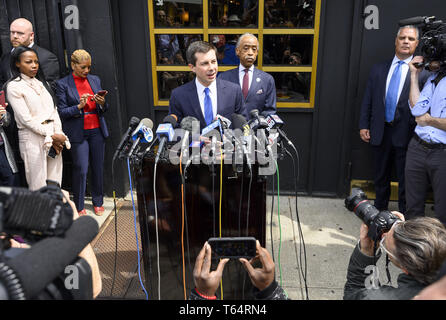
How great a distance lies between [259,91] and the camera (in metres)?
3.99

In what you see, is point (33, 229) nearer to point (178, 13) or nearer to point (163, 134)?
point (163, 134)

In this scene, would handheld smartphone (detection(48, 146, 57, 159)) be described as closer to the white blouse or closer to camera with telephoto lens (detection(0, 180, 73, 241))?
the white blouse

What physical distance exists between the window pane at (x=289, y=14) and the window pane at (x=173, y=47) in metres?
0.84

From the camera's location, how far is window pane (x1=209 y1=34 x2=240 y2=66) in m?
4.36

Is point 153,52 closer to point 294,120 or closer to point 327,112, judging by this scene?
point 294,120

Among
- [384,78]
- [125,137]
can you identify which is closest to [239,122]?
[125,137]

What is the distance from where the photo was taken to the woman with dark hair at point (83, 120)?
13.0 feet

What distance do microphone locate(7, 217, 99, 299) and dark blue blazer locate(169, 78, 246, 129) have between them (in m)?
2.13

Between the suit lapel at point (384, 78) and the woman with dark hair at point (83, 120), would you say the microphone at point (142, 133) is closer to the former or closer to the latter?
the woman with dark hair at point (83, 120)

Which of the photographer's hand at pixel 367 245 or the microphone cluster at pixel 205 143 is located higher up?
the microphone cluster at pixel 205 143

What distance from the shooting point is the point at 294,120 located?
4590 mm

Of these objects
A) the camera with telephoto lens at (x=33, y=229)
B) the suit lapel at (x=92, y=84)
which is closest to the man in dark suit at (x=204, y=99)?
the suit lapel at (x=92, y=84)

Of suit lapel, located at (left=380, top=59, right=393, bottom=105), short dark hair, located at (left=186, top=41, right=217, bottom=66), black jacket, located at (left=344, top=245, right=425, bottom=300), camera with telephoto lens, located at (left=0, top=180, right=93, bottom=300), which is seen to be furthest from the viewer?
suit lapel, located at (left=380, top=59, right=393, bottom=105)

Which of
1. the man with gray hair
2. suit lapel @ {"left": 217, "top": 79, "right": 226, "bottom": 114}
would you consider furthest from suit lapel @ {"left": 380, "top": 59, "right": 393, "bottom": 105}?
the man with gray hair
